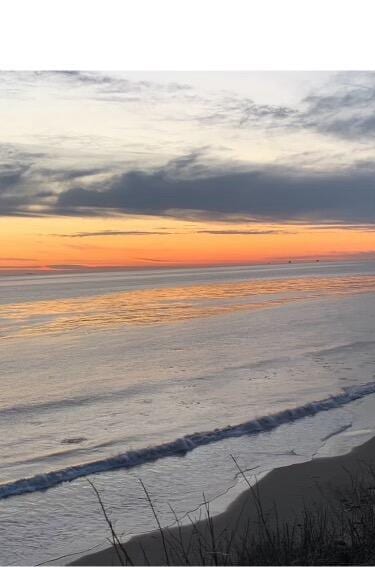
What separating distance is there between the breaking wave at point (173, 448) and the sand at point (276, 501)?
177 centimetres

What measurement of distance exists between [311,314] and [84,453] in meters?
22.7

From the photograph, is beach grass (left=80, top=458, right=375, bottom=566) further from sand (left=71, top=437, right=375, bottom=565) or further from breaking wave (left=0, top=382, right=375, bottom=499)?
breaking wave (left=0, top=382, right=375, bottom=499)

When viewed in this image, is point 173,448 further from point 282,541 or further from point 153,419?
point 282,541

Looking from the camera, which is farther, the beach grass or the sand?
the sand

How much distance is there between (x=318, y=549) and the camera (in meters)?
4.96

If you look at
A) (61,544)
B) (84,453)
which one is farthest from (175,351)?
(61,544)

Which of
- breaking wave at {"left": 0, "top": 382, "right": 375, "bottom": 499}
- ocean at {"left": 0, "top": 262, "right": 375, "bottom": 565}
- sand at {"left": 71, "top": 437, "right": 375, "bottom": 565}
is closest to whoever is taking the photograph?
sand at {"left": 71, "top": 437, "right": 375, "bottom": 565}

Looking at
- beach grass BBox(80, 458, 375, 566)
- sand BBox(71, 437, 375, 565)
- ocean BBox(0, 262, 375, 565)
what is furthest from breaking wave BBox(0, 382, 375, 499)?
beach grass BBox(80, 458, 375, 566)

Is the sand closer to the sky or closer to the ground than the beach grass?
closer to the ground

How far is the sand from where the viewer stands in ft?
19.7

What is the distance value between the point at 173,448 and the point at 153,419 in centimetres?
155

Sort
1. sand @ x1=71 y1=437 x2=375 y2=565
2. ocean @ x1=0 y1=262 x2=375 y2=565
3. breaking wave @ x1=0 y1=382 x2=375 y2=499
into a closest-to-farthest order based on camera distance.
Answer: sand @ x1=71 y1=437 x2=375 y2=565 < ocean @ x1=0 y1=262 x2=375 y2=565 < breaking wave @ x1=0 y1=382 x2=375 y2=499

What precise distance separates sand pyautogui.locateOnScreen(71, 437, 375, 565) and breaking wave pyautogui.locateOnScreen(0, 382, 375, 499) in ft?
5.79

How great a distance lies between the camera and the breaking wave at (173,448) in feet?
26.3
